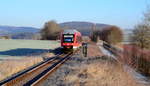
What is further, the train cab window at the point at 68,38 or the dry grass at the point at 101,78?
the train cab window at the point at 68,38

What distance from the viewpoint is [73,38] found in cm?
4541

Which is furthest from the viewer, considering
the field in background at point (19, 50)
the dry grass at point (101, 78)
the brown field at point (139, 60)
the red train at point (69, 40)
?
the red train at point (69, 40)

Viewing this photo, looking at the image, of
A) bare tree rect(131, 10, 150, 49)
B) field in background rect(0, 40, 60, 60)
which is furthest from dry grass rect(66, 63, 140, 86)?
bare tree rect(131, 10, 150, 49)

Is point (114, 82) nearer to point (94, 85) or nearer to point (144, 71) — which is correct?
point (94, 85)

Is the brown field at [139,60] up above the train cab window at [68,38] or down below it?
below

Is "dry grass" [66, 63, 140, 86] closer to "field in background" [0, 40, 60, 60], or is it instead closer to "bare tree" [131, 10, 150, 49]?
"field in background" [0, 40, 60, 60]

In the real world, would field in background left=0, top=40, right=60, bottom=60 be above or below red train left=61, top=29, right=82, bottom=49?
below

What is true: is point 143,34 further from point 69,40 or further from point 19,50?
point 19,50

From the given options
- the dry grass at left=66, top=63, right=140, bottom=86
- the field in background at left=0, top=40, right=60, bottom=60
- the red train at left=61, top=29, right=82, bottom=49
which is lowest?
the field in background at left=0, top=40, right=60, bottom=60

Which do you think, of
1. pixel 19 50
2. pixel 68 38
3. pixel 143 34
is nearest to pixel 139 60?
pixel 143 34

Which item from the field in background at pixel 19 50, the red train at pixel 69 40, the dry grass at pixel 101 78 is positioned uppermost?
the red train at pixel 69 40

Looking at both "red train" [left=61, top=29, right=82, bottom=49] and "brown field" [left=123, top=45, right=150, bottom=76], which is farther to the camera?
"red train" [left=61, top=29, right=82, bottom=49]

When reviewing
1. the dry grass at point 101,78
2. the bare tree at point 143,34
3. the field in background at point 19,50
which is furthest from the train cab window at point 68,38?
the dry grass at point 101,78

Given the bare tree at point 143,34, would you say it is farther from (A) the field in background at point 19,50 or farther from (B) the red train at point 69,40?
(A) the field in background at point 19,50
